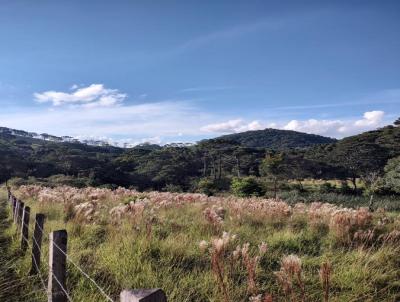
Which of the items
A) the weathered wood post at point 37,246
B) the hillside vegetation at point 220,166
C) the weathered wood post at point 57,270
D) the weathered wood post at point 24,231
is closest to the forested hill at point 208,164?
the hillside vegetation at point 220,166

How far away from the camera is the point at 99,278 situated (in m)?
4.97

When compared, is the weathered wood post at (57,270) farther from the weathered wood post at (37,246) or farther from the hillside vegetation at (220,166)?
the hillside vegetation at (220,166)

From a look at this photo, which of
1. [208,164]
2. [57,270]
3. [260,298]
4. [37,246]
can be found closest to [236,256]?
[260,298]

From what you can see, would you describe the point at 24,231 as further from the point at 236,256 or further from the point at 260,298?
the point at 260,298

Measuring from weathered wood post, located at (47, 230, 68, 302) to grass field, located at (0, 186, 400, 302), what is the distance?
497 millimetres

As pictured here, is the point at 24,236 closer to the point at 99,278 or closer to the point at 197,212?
the point at 99,278

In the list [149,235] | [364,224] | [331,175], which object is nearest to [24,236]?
[149,235]

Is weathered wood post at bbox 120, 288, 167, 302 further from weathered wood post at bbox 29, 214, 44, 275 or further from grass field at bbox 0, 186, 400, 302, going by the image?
weathered wood post at bbox 29, 214, 44, 275

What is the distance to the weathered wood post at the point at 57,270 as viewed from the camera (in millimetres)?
3725

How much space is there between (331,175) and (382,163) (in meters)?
10.6

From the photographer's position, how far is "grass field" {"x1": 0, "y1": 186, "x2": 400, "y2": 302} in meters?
4.31

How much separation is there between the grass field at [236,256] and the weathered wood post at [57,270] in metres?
0.50

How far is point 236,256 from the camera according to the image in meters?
3.78

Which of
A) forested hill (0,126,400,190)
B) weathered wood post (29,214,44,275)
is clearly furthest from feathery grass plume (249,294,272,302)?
forested hill (0,126,400,190)
